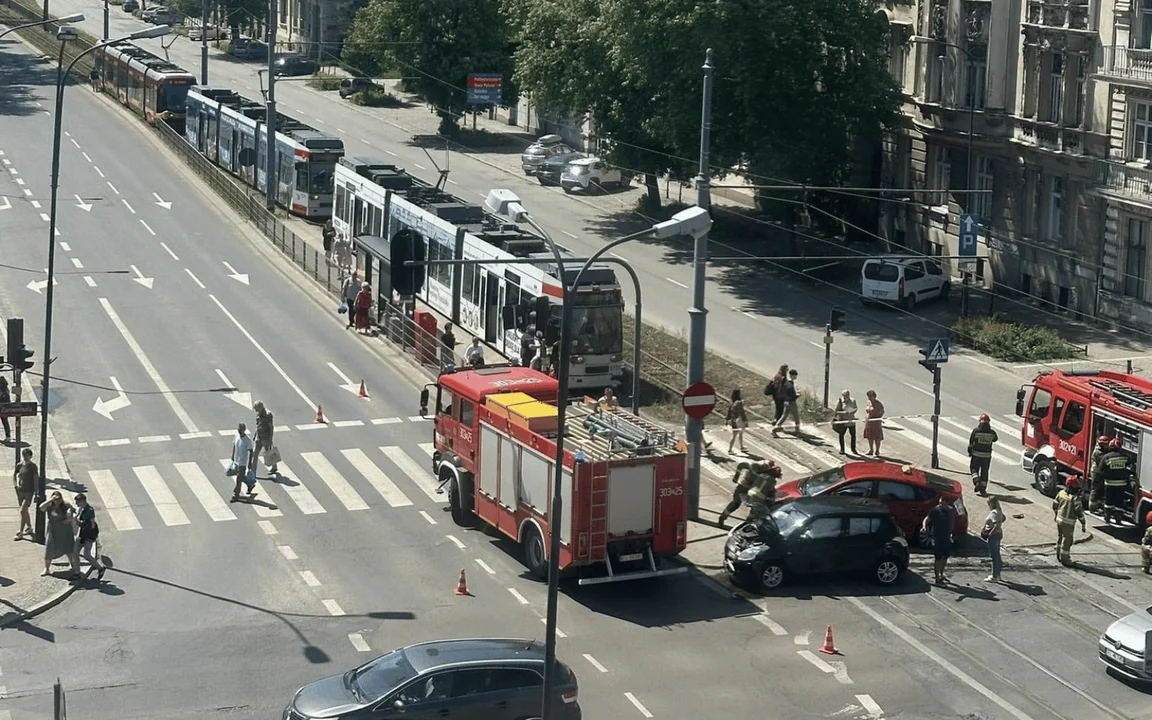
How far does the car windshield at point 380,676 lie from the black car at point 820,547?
8.26m

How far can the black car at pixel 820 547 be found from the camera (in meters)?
28.8

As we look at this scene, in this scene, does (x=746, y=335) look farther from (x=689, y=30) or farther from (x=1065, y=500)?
(x=1065, y=500)

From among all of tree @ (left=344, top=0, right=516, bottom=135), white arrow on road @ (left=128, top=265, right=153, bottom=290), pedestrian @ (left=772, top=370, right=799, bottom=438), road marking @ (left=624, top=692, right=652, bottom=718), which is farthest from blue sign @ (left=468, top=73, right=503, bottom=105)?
road marking @ (left=624, top=692, right=652, bottom=718)

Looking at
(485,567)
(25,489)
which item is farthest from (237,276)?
(485,567)

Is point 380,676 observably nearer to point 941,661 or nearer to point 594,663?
point 594,663

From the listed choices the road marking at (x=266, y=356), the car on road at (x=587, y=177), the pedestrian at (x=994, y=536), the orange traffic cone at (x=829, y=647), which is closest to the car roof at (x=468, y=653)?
the orange traffic cone at (x=829, y=647)

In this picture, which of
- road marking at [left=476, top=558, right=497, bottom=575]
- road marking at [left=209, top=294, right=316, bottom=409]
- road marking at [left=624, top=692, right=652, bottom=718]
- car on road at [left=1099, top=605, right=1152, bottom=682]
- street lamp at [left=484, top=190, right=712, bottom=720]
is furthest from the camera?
road marking at [left=209, top=294, right=316, bottom=409]

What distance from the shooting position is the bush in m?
47.3

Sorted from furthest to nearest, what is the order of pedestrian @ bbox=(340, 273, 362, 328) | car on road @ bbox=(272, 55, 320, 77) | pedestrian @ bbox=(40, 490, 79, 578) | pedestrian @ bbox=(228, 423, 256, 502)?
car on road @ bbox=(272, 55, 320, 77) < pedestrian @ bbox=(340, 273, 362, 328) < pedestrian @ bbox=(228, 423, 256, 502) < pedestrian @ bbox=(40, 490, 79, 578)

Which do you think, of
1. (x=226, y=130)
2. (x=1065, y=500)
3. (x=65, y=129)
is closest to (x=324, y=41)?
(x=65, y=129)

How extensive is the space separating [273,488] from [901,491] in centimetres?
1209

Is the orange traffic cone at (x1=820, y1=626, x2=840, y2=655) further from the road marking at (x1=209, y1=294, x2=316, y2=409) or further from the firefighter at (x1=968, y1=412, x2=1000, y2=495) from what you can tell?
the road marking at (x1=209, y1=294, x2=316, y2=409)

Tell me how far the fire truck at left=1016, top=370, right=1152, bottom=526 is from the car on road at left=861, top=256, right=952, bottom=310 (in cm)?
1609

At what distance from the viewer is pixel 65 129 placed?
81.5 metres
